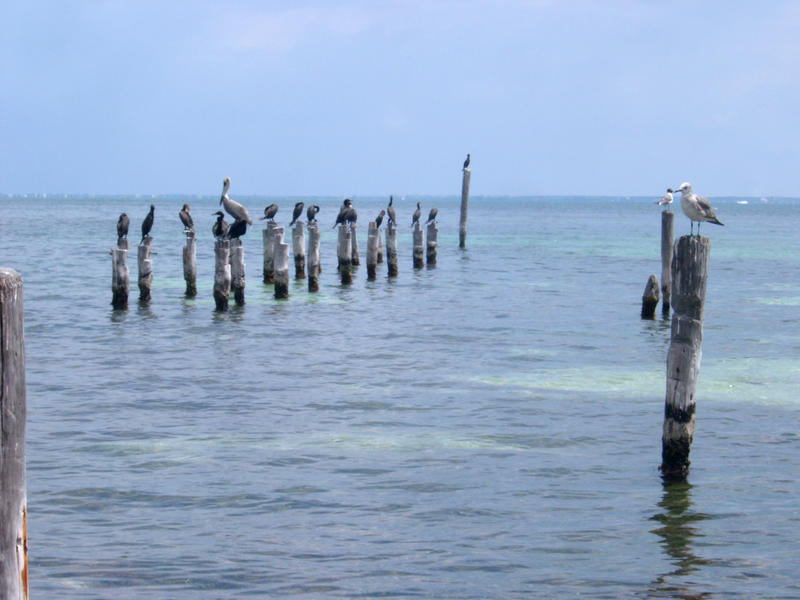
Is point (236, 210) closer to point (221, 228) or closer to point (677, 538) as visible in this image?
point (221, 228)

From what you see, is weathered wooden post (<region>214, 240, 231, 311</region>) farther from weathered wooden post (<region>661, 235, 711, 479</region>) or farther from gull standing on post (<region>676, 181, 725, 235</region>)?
weathered wooden post (<region>661, 235, 711, 479</region>)

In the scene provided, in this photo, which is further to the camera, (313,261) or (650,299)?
(313,261)

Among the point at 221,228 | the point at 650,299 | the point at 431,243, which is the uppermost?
the point at 221,228

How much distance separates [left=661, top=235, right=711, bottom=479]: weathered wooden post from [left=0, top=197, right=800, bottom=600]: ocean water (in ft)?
2.20

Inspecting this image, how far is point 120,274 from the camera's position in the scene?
19.5 meters

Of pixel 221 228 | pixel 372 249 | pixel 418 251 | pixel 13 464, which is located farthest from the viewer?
pixel 418 251

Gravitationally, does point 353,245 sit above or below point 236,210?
below

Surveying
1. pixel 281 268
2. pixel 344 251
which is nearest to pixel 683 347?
pixel 281 268

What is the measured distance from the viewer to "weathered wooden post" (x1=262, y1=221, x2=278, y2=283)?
2355 cm

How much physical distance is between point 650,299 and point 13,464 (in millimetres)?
16460

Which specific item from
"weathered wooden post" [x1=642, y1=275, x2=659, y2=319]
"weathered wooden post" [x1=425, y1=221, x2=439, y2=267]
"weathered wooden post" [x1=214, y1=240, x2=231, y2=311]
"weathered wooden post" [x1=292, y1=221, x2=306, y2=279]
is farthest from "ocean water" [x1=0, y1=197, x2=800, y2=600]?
"weathered wooden post" [x1=425, y1=221, x2=439, y2=267]

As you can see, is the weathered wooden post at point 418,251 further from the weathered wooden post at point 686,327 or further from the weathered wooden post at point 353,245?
the weathered wooden post at point 686,327

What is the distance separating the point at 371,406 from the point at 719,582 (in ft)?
18.9

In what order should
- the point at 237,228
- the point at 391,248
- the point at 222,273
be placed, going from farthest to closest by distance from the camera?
the point at 391,248, the point at 237,228, the point at 222,273
